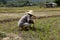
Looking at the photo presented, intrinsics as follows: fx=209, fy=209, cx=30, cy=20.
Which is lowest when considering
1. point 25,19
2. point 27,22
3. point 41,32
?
point 41,32

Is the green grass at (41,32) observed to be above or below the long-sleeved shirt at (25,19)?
below

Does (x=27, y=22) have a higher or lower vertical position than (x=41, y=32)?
higher

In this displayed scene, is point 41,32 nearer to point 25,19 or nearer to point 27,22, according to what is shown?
point 27,22

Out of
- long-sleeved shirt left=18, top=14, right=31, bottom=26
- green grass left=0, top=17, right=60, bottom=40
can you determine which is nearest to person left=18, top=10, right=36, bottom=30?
long-sleeved shirt left=18, top=14, right=31, bottom=26

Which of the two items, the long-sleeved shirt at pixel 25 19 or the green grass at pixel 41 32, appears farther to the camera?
the long-sleeved shirt at pixel 25 19

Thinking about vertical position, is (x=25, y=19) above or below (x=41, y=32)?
above

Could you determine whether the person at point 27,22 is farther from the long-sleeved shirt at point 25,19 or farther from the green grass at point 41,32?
the green grass at point 41,32

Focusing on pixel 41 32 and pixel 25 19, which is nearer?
pixel 41 32

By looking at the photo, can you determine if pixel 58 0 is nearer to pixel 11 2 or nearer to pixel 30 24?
pixel 11 2

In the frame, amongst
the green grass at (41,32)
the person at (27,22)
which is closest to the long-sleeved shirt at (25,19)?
the person at (27,22)

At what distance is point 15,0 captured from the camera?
26.3m

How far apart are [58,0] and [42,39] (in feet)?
63.5

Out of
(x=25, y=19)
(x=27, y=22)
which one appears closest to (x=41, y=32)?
(x=27, y=22)

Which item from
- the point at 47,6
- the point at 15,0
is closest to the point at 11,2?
the point at 15,0
